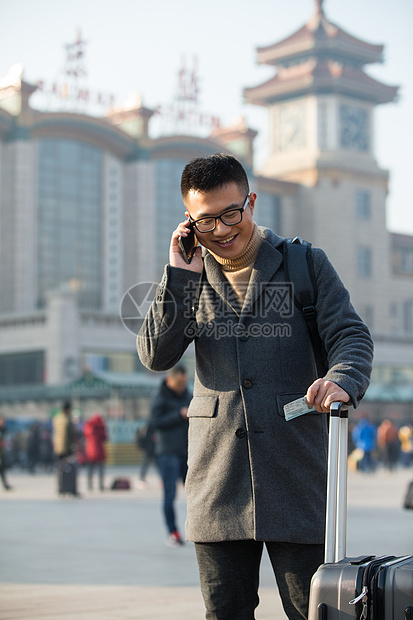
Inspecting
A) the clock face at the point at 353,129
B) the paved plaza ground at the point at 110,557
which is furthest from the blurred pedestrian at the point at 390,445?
the clock face at the point at 353,129

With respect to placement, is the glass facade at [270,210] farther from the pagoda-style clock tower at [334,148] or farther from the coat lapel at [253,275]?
the coat lapel at [253,275]

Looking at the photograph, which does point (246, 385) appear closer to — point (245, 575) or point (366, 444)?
point (245, 575)

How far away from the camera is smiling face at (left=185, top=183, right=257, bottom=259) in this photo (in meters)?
3.44

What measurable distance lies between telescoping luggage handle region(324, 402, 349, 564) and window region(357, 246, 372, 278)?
78.2m

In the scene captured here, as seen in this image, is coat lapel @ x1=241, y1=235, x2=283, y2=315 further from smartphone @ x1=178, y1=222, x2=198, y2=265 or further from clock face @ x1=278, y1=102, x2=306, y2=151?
clock face @ x1=278, y1=102, x2=306, y2=151

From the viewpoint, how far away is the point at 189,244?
3619 millimetres

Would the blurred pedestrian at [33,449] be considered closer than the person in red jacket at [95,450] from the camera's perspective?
No

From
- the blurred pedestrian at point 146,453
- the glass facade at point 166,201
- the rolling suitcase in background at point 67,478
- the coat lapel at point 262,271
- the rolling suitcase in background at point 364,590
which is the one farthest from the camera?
the glass facade at point 166,201

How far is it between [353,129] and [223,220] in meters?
82.3

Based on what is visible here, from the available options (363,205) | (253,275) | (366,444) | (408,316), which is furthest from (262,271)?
(408,316)

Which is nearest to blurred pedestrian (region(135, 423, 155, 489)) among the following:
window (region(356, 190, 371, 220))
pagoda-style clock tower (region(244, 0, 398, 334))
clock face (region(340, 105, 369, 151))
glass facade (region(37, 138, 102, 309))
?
glass facade (region(37, 138, 102, 309))

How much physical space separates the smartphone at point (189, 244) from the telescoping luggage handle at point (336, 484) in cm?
80

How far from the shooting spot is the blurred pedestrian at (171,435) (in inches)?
405

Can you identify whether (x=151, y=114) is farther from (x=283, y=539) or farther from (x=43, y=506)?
(x=283, y=539)
